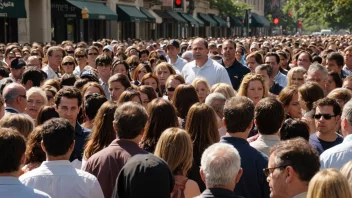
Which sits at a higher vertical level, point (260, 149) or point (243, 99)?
point (243, 99)

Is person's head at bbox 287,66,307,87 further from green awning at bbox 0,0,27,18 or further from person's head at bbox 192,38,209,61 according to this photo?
green awning at bbox 0,0,27,18

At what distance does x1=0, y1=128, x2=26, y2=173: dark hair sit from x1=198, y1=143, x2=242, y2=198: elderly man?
124 centimetres

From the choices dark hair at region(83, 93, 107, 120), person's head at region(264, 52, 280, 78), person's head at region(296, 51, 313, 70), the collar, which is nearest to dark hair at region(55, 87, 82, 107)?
dark hair at region(83, 93, 107, 120)

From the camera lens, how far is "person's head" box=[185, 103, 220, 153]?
23.1ft

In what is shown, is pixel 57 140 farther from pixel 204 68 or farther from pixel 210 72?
pixel 204 68

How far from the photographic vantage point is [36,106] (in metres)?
9.51

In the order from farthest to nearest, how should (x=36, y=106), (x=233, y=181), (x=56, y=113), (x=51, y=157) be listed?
(x=36, y=106), (x=56, y=113), (x=51, y=157), (x=233, y=181)

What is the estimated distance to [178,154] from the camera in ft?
19.9

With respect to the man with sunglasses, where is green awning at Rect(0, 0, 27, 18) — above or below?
above

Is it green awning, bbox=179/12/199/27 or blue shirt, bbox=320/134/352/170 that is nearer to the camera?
blue shirt, bbox=320/134/352/170

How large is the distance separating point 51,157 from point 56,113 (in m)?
2.48

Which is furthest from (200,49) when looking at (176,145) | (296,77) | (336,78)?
(176,145)

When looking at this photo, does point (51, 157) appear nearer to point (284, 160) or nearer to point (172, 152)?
point (172, 152)

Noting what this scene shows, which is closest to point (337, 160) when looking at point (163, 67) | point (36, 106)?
point (36, 106)
